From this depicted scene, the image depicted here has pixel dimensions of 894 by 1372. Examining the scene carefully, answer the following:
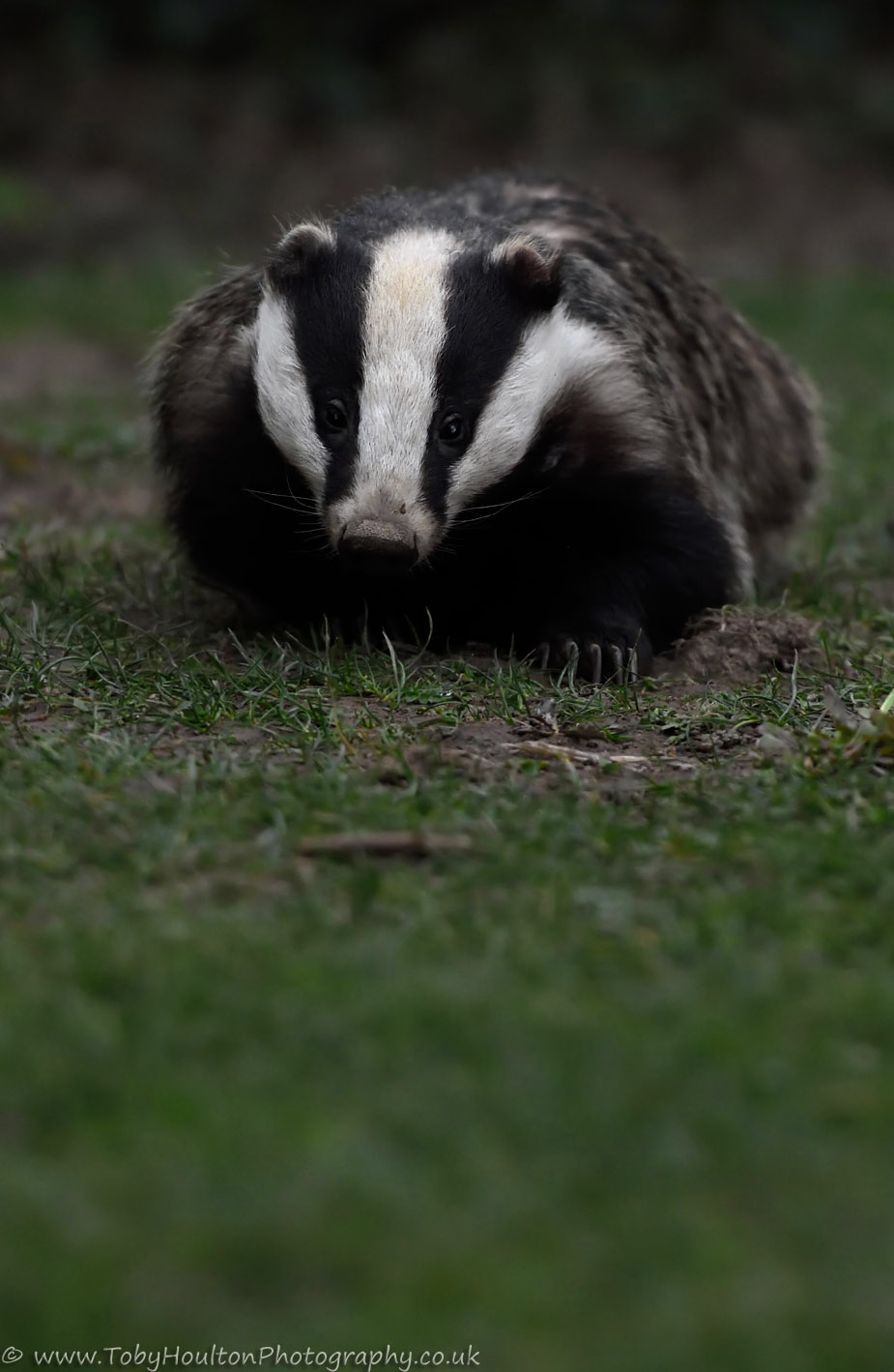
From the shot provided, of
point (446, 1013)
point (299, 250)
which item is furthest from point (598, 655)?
point (446, 1013)

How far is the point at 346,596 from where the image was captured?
4.51 m

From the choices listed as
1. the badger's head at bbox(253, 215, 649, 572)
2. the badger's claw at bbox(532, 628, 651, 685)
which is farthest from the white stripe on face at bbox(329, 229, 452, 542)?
the badger's claw at bbox(532, 628, 651, 685)

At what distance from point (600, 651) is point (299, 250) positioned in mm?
1077

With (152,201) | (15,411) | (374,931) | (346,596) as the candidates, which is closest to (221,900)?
(374,931)

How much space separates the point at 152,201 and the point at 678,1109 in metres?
11.0

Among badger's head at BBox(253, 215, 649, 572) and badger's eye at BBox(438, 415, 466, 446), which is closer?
badger's head at BBox(253, 215, 649, 572)

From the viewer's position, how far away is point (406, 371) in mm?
3859

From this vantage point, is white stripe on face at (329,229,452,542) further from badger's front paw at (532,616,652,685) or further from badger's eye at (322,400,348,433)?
badger's front paw at (532,616,652,685)

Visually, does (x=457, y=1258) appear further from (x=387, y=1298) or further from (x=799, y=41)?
(x=799, y=41)

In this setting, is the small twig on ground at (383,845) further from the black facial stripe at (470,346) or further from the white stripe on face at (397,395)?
the black facial stripe at (470,346)

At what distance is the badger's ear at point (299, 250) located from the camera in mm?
4066

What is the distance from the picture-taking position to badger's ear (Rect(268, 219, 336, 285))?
4.07m

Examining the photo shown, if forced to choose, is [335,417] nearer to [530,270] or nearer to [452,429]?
[452,429]

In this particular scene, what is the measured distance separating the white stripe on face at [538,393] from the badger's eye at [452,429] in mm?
32
